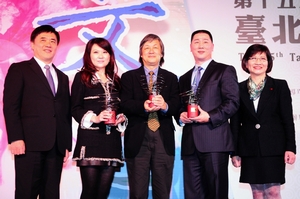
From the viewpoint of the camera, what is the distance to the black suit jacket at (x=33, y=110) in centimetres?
313

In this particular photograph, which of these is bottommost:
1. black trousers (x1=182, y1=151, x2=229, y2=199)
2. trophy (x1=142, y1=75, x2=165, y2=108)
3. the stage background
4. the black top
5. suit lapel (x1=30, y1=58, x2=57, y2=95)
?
black trousers (x1=182, y1=151, x2=229, y2=199)

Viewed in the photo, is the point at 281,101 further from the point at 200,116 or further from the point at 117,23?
the point at 117,23

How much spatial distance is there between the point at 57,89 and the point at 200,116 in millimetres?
1210

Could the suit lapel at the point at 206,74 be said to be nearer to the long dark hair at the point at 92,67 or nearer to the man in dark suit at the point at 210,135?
the man in dark suit at the point at 210,135

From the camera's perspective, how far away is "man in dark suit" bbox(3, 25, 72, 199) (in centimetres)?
310

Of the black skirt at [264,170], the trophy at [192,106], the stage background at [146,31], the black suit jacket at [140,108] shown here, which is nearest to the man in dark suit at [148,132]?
the black suit jacket at [140,108]

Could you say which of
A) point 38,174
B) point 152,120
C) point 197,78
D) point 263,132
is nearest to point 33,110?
point 38,174

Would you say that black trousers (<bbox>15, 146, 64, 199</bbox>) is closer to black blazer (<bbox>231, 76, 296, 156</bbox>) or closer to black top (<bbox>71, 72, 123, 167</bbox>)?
black top (<bbox>71, 72, 123, 167</bbox>)

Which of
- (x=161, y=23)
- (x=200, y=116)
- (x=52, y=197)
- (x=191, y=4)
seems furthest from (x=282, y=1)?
(x=52, y=197)

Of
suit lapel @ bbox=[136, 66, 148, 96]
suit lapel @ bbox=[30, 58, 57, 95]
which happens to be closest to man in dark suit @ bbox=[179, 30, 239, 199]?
suit lapel @ bbox=[136, 66, 148, 96]

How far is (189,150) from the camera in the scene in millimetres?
3258

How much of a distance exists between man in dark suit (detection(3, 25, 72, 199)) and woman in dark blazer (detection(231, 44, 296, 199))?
1.48m

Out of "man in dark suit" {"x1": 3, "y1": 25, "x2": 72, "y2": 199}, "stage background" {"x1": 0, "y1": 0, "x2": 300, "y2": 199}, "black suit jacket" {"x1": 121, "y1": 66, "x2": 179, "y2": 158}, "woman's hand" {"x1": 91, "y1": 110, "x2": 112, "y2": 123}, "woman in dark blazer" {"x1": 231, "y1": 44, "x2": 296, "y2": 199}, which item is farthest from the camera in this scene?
"stage background" {"x1": 0, "y1": 0, "x2": 300, "y2": 199}

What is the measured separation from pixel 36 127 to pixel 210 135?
1.39 m
